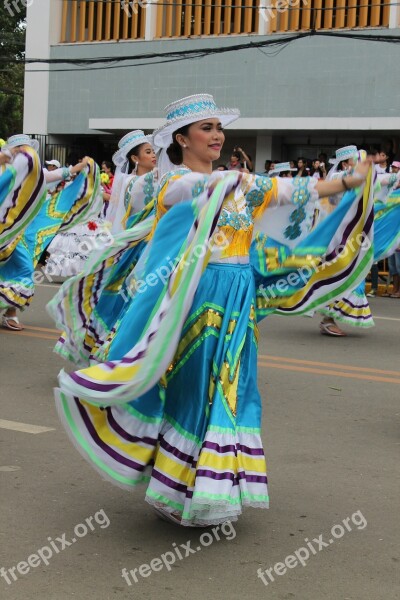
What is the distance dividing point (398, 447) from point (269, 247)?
1731 millimetres

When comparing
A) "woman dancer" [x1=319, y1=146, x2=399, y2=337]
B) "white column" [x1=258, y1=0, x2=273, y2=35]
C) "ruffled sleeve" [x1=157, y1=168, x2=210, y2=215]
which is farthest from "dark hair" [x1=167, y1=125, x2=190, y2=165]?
"white column" [x1=258, y1=0, x2=273, y2=35]

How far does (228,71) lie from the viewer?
21500 mm

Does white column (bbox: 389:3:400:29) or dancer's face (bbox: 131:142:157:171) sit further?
white column (bbox: 389:3:400:29)

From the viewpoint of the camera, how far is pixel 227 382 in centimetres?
421

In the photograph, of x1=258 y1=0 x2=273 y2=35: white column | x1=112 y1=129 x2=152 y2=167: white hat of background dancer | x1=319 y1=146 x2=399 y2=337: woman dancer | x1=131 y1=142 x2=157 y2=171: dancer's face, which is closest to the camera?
x1=131 y1=142 x2=157 y2=171: dancer's face

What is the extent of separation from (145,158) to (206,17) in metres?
15.1

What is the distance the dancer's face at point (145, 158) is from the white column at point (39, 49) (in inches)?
667

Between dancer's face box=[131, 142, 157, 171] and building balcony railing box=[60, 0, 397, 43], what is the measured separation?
473 inches

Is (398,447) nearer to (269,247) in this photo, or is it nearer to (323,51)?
(269,247)

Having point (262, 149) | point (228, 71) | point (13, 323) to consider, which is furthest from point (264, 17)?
point (13, 323)

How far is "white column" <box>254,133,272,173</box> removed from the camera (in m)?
21.5

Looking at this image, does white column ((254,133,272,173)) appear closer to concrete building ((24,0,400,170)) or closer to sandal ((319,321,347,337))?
concrete building ((24,0,400,170))

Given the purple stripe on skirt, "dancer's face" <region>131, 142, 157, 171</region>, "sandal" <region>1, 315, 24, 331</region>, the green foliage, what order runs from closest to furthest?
1. the purple stripe on skirt
2. "dancer's face" <region>131, 142, 157, 171</region>
3. "sandal" <region>1, 315, 24, 331</region>
4. the green foliage

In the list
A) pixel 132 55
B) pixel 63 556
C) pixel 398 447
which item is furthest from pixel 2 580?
pixel 132 55
